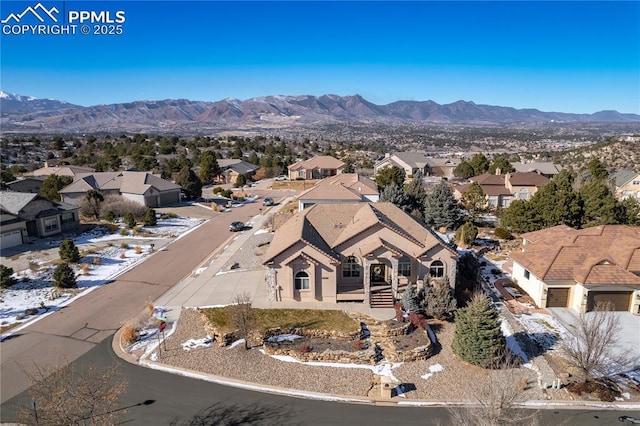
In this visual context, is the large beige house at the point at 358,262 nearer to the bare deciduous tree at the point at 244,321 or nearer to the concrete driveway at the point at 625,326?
the bare deciduous tree at the point at 244,321

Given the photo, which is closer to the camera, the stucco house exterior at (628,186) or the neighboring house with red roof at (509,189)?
the neighboring house with red roof at (509,189)

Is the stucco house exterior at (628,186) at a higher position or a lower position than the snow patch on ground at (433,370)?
higher

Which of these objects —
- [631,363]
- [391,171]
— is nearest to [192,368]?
[631,363]

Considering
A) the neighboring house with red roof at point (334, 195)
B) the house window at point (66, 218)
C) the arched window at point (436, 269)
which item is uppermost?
the neighboring house with red roof at point (334, 195)

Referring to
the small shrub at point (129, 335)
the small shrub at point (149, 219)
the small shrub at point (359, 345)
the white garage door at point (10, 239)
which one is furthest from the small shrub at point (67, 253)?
the small shrub at point (359, 345)

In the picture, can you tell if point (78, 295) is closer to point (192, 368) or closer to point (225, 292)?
point (225, 292)

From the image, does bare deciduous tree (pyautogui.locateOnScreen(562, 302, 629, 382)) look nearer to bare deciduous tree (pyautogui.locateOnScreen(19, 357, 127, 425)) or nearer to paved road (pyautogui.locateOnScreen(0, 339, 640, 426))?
paved road (pyautogui.locateOnScreen(0, 339, 640, 426))

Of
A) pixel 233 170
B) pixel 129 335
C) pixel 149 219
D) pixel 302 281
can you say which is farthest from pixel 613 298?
pixel 233 170

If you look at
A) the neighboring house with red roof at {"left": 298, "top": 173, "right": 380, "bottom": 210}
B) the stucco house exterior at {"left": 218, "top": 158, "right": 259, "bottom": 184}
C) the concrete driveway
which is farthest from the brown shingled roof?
the stucco house exterior at {"left": 218, "top": 158, "right": 259, "bottom": 184}
